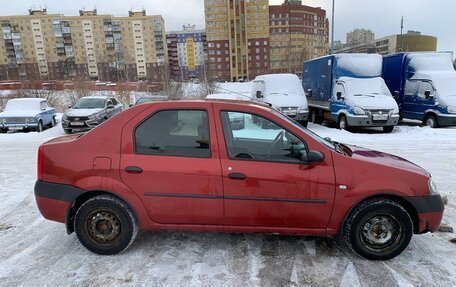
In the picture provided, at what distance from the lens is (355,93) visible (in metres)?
12.7

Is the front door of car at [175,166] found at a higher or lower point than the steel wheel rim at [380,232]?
higher

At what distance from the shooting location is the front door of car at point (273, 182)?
10.8ft

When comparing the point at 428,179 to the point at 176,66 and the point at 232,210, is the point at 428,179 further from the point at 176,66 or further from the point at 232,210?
the point at 176,66

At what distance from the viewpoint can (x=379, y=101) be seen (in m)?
12.3

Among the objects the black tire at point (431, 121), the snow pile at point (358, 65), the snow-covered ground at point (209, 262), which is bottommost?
the black tire at point (431, 121)

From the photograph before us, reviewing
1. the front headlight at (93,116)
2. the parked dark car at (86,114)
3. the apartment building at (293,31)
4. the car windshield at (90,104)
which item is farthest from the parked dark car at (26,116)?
the apartment building at (293,31)

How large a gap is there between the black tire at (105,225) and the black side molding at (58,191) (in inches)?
5.9

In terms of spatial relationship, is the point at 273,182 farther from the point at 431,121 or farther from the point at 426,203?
the point at 431,121

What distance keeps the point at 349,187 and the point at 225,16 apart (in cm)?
8964

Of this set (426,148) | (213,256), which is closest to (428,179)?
(213,256)

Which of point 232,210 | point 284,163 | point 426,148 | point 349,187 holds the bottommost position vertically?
point 426,148

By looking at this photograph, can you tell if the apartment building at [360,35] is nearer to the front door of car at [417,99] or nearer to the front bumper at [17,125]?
the front door of car at [417,99]

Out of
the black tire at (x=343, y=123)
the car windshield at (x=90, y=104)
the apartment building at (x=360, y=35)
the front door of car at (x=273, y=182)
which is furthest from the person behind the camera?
the apartment building at (x=360, y=35)

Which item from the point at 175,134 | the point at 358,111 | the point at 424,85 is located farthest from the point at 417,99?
the point at 175,134
